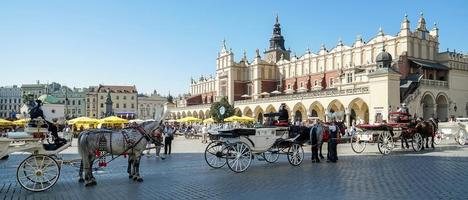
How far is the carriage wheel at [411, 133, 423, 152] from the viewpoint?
64.6 ft

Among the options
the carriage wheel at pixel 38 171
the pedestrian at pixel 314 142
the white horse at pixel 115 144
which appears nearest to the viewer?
the carriage wheel at pixel 38 171

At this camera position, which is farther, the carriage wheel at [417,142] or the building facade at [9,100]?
the building facade at [9,100]

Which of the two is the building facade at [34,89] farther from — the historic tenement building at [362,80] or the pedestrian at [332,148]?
the pedestrian at [332,148]

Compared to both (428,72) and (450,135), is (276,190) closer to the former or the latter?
(450,135)

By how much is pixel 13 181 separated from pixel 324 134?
10.1m

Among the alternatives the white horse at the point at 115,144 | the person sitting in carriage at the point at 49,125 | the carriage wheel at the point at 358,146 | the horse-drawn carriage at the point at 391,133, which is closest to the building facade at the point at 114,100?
the carriage wheel at the point at 358,146

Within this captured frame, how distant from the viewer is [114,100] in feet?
405

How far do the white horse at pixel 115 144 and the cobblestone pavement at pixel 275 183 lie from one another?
1.22ft

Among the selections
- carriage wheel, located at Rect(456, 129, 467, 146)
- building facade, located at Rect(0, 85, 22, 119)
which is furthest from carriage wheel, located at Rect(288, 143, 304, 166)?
building facade, located at Rect(0, 85, 22, 119)

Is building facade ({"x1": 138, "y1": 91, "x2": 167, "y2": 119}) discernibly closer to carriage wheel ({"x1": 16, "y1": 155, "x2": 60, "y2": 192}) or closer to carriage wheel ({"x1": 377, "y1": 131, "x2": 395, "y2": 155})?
carriage wheel ({"x1": 377, "y1": 131, "x2": 395, "y2": 155})

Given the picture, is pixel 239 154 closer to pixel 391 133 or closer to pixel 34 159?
pixel 34 159

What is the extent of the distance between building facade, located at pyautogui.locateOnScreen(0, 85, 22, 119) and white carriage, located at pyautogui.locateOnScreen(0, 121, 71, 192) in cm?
14161

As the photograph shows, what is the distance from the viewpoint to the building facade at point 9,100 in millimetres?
137500

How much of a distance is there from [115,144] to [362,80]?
41.7 m
